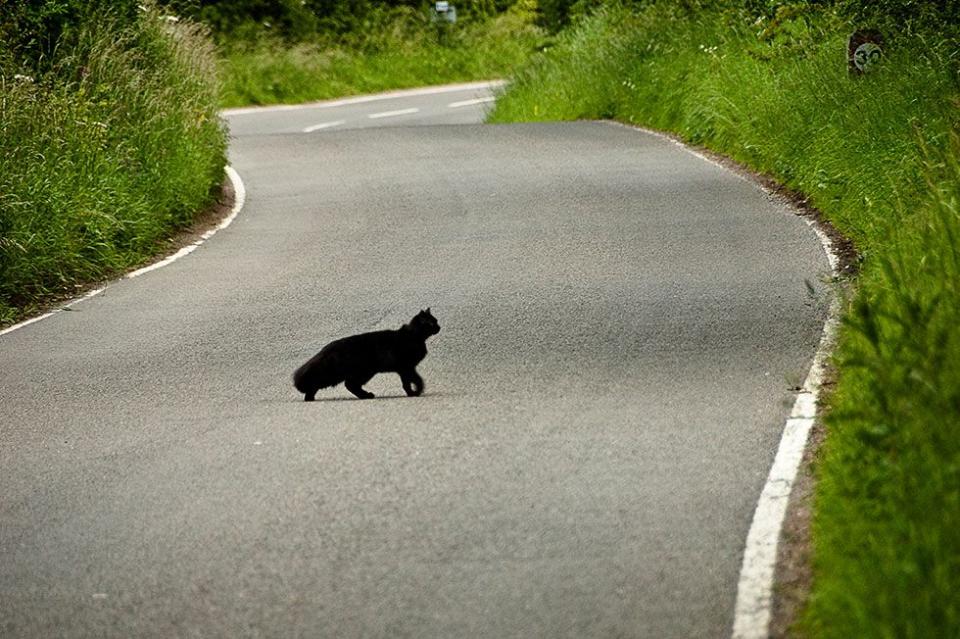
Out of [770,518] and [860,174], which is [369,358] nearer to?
[770,518]

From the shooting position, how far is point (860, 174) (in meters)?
15.6

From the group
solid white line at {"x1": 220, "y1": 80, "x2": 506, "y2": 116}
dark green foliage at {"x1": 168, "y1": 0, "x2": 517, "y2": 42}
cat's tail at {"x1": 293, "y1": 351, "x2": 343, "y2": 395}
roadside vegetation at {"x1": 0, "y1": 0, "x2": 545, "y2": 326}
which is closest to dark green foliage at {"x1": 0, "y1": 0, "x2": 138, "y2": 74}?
roadside vegetation at {"x1": 0, "y1": 0, "x2": 545, "y2": 326}

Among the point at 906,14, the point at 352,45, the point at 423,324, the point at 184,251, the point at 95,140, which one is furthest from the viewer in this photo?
the point at 352,45

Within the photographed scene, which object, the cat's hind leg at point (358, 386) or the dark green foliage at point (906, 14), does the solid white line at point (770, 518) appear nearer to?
the cat's hind leg at point (358, 386)

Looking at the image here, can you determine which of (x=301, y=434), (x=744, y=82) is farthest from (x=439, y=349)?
(x=744, y=82)

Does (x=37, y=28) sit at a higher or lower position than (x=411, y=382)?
higher

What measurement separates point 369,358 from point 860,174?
7.02m

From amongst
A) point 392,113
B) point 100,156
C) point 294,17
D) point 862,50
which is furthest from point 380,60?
point 862,50

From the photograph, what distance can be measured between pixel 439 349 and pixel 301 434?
8.27 ft

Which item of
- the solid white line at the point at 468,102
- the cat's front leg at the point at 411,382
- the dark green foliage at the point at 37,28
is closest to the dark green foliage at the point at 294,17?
the solid white line at the point at 468,102

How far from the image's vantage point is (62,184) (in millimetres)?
16734

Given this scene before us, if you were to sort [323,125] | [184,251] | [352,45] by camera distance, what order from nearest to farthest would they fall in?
[184,251], [323,125], [352,45]

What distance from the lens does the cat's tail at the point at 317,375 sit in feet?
33.4

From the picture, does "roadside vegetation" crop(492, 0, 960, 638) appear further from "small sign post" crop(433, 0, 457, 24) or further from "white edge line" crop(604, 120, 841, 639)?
"small sign post" crop(433, 0, 457, 24)
